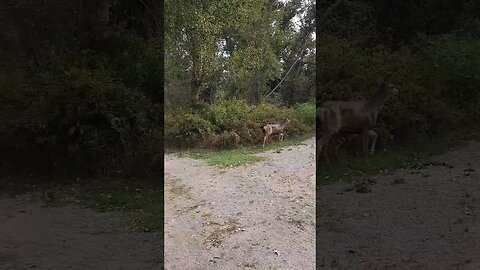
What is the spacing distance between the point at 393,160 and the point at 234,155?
80 centimetres

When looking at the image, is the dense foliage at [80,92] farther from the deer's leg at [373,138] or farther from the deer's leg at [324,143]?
the deer's leg at [373,138]

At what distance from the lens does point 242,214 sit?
2428 mm

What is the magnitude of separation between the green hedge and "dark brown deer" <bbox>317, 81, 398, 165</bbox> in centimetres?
20

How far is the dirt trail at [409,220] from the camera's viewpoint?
2471 millimetres

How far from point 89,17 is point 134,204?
918 mm

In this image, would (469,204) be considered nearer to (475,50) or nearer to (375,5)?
(475,50)

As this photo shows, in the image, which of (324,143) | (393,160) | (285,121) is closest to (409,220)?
(393,160)

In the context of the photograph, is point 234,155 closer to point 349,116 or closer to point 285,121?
point 285,121

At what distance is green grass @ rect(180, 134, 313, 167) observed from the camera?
8.04 feet

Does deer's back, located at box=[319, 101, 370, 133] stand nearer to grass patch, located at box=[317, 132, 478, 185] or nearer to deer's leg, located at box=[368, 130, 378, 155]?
deer's leg, located at box=[368, 130, 378, 155]

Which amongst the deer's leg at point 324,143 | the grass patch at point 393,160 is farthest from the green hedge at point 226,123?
the grass patch at point 393,160

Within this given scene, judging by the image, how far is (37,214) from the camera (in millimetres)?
2566

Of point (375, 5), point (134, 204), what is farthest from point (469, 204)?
point (134, 204)

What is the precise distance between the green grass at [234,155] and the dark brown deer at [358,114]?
0.77 ft
